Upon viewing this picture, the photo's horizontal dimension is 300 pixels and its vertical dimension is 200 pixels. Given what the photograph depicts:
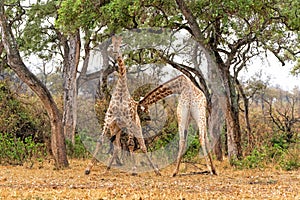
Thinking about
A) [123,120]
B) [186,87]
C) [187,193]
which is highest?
[186,87]

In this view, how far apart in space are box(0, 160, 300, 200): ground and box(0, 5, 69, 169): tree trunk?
1120 millimetres

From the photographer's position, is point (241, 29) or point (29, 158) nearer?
point (29, 158)

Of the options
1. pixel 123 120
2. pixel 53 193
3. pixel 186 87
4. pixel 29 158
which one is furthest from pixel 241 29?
pixel 53 193

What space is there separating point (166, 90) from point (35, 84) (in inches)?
108

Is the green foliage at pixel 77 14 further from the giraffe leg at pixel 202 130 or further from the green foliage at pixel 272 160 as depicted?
the green foliage at pixel 272 160

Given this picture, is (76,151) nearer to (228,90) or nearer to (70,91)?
(70,91)

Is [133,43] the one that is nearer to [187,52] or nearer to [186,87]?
[187,52]

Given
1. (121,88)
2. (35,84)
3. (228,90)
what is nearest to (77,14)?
(35,84)

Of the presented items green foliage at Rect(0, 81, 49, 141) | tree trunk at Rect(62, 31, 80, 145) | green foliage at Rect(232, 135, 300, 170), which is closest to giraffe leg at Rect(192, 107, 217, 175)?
green foliage at Rect(232, 135, 300, 170)

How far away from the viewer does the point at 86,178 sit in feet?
26.2

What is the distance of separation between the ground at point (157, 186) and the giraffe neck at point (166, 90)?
139cm

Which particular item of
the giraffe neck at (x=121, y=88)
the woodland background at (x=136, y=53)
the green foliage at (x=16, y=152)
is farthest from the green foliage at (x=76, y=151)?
the giraffe neck at (x=121, y=88)

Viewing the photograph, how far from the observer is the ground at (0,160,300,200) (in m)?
5.75

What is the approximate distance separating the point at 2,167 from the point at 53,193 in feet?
16.6
